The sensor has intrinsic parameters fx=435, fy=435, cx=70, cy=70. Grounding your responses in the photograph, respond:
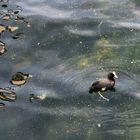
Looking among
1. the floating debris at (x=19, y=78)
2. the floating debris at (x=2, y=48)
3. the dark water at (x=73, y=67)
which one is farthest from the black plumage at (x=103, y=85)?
the floating debris at (x=2, y=48)

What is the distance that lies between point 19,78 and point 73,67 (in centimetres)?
129

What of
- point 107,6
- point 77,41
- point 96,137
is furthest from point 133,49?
point 96,137

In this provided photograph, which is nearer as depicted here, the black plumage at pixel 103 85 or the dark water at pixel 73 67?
the dark water at pixel 73 67

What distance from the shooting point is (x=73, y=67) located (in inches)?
404

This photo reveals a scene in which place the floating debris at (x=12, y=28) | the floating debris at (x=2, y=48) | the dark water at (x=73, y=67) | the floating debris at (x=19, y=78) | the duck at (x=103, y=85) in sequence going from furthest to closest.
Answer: the floating debris at (x=12, y=28), the floating debris at (x=2, y=48), the floating debris at (x=19, y=78), the duck at (x=103, y=85), the dark water at (x=73, y=67)

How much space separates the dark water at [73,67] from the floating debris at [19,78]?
0.12 metres

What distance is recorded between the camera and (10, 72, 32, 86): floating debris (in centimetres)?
990

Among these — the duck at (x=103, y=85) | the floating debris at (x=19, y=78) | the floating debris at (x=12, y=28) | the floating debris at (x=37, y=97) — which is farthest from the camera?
the floating debris at (x=12, y=28)

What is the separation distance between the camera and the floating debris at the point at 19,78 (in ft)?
A: 32.5

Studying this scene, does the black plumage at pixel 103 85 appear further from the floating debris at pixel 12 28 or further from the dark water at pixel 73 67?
the floating debris at pixel 12 28

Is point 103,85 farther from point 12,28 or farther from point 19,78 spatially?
point 12,28

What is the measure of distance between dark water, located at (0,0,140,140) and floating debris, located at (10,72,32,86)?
124 millimetres

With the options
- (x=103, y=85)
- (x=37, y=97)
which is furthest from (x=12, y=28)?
(x=103, y=85)

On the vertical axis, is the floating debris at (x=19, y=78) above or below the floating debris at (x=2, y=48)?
below
